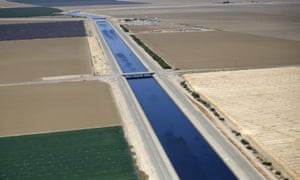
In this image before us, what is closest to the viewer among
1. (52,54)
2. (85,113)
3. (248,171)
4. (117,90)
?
(248,171)

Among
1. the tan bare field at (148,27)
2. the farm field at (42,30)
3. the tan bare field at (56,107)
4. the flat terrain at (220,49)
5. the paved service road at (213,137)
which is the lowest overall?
the paved service road at (213,137)

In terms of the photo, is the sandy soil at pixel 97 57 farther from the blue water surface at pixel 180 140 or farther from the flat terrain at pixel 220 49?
the flat terrain at pixel 220 49

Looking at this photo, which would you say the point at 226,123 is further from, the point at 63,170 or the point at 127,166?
the point at 63,170

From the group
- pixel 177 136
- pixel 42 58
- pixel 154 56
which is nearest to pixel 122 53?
pixel 154 56

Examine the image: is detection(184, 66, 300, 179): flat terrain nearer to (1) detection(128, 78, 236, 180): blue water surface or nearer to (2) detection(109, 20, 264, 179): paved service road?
(2) detection(109, 20, 264, 179): paved service road

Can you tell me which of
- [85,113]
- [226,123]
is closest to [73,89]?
[85,113]

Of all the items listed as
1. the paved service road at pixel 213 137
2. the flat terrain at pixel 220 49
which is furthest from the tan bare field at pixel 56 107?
the flat terrain at pixel 220 49
